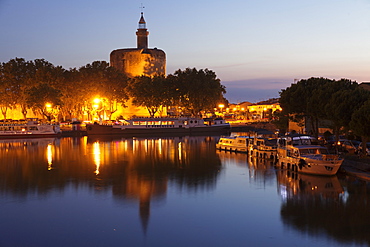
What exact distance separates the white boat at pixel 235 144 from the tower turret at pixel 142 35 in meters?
57.5

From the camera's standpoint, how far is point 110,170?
31.6 meters

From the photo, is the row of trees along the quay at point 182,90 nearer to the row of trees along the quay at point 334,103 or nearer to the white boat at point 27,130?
the white boat at point 27,130

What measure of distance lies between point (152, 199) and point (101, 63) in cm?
6214

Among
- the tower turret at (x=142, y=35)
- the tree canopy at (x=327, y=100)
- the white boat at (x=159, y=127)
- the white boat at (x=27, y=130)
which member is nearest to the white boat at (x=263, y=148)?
the tree canopy at (x=327, y=100)

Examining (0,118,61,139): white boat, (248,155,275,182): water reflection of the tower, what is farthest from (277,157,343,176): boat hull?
(0,118,61,139): white boat

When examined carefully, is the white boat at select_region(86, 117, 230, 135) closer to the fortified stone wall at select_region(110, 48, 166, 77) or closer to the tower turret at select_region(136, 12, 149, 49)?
the fortified stone wall at select_region(110, 48, 166, 77)

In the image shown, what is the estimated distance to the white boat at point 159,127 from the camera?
68.7 metres

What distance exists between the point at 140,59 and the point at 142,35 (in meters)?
6.66

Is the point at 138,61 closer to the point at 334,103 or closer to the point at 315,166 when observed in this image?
the point at 334,103

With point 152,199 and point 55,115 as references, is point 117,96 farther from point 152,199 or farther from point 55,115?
point 152,199

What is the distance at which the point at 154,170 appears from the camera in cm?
3155

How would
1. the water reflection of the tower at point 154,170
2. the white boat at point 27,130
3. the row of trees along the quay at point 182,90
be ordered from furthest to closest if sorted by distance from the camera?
the row of trees along the quay at point 182,90
the white boat at point 27,130
the water reflection of the tower at point 154,170

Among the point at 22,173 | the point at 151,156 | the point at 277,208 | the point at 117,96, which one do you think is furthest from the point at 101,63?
the point at 277,208

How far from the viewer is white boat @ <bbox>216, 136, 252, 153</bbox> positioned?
4047cm
